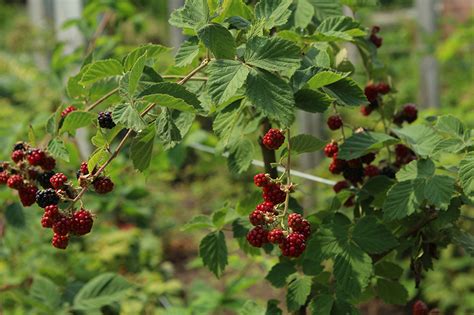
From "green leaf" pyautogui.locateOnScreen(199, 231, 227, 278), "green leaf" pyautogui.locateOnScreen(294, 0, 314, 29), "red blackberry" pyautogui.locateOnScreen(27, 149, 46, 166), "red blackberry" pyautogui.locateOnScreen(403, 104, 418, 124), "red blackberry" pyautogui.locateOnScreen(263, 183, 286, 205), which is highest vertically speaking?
"green leaf" pyautogui.locateOnScreen(294, 0, 314, 29)

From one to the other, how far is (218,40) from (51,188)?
1.25 ft

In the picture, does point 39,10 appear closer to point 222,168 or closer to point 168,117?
point 222,168

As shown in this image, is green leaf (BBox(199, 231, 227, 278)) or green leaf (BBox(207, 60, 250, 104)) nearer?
green leaf (BBox(207, 60, 250, 104))

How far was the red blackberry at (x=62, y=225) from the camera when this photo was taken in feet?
3.44

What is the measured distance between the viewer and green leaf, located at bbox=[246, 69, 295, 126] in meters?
1.01

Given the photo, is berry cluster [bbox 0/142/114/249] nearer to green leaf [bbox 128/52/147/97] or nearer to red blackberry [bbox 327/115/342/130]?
green leaf [bbox 128/52/147/97]

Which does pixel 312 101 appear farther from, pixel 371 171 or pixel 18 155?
pixel 18 155

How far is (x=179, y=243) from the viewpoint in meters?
5.08

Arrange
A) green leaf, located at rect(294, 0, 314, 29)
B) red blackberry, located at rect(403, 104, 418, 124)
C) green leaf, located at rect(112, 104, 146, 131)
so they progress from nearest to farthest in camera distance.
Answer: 1. green leaf, located at rect(112, 104, 146, 131)
2. green leaf, located at rect(294, 0, 314, 29)
3. red blackberry, located at rect(403, 104, 418, 124)

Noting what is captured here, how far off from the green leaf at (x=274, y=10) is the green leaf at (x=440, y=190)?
388 millimetres

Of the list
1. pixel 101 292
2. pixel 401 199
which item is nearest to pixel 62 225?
pixel 401 199

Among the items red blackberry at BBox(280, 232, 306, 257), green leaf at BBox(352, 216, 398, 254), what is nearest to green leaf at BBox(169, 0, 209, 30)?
red blackberry at BBox(280, 232, 306, 257)

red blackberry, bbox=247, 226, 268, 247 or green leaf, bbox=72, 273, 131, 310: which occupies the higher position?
red blackberry, bbox=247, 226, 268, 247

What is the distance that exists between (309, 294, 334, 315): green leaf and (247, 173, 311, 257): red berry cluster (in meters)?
0.21
